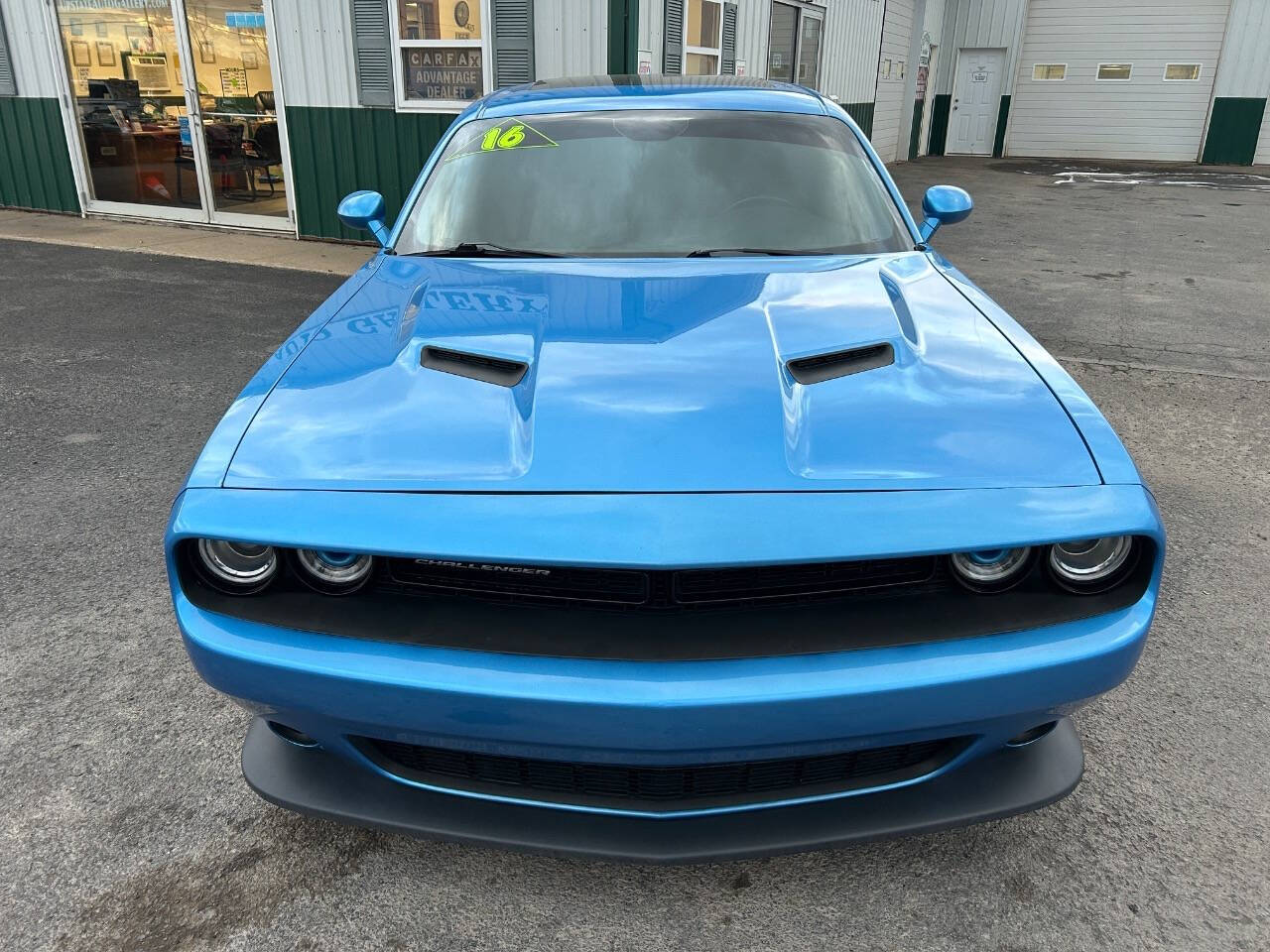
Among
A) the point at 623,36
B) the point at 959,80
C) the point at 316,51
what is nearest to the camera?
the point at 623,36

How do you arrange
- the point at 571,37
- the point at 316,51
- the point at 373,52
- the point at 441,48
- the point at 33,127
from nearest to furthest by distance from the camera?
the point at 571,37 < the point at 441,48 < the point at 373,52 < the point at 316,51 < the point at 33,127

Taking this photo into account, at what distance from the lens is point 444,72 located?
818 centimetres

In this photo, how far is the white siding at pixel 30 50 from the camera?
9.96 m

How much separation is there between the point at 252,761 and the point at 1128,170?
69.5 feet

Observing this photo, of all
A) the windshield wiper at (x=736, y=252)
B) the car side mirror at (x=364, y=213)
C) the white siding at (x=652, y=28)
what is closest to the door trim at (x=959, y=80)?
the white siding at (x=652, y=28)

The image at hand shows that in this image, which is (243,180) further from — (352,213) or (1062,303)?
(1062,303)

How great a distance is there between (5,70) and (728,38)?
8239 millimetres

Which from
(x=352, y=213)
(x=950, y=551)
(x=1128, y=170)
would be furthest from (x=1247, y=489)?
(x=1128, y=170)

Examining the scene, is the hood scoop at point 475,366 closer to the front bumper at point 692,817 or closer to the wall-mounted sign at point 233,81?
the front bumper at point 692,817

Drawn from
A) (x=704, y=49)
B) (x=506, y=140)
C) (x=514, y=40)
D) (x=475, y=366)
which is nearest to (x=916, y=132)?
(x=704, y=49)

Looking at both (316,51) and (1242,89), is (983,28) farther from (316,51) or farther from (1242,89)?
(316,51)

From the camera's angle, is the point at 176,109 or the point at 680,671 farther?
the point at 176,109

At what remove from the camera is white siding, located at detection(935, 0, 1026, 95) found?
21.1 meters

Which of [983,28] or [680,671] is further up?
[983,28]
